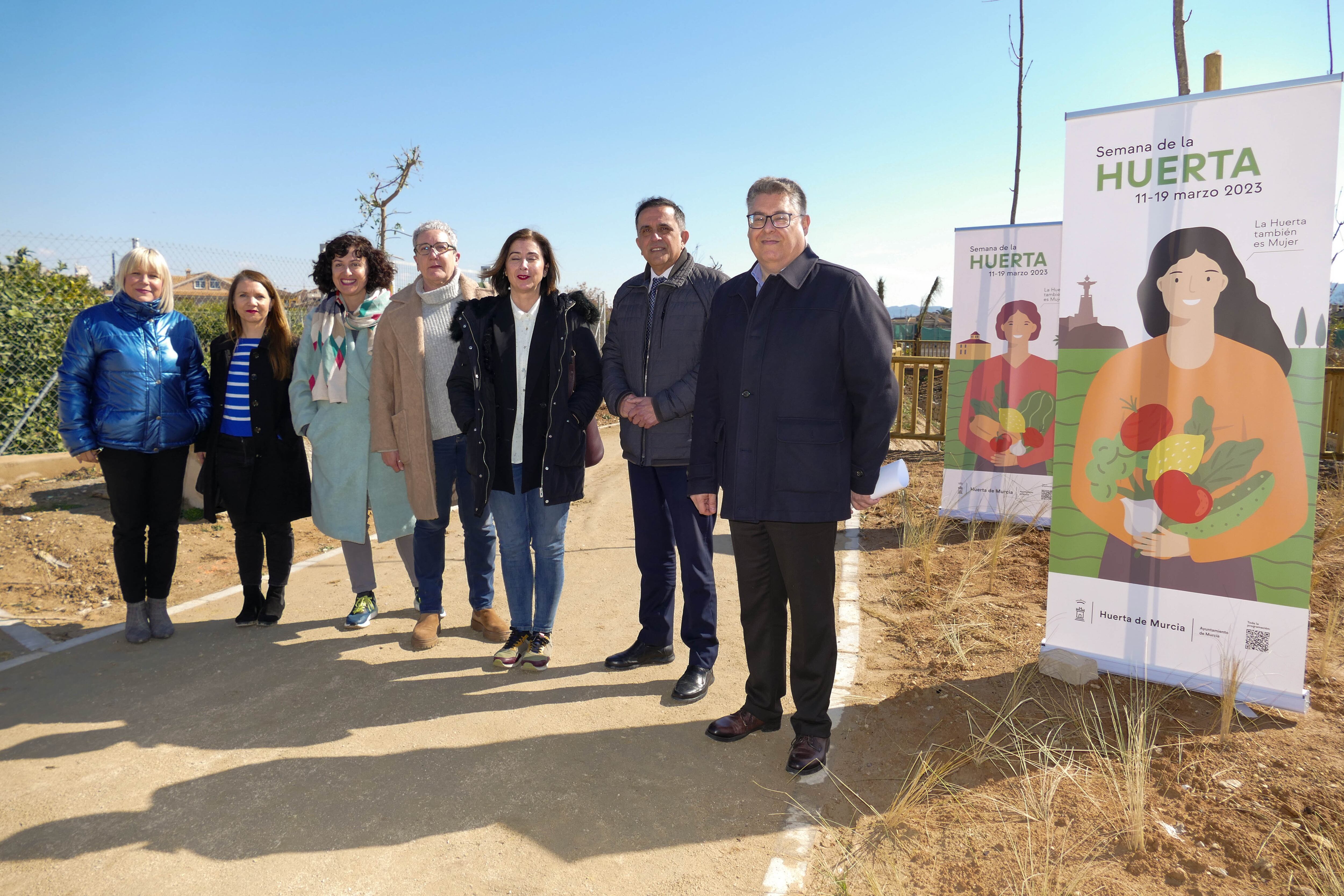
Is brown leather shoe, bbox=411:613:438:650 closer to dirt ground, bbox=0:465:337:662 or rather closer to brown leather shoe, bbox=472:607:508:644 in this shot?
brown leather shoe, bbox=472:607:508:644

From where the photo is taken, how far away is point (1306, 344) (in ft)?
11.0

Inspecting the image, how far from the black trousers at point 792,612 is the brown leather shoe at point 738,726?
0.04 meters

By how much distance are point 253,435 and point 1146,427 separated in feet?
15.8

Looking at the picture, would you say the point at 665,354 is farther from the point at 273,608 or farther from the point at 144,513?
the point at 144,513

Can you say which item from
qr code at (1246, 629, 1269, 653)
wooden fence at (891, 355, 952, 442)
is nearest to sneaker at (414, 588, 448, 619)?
qr code at (1246, 629, 1269, 653)

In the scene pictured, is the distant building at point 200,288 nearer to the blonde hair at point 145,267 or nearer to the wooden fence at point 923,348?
the blonde hair at point 145,267

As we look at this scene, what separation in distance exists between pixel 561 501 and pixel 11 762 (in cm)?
249

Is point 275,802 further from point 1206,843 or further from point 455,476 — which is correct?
point 1206,843

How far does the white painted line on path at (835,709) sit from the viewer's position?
250 cm

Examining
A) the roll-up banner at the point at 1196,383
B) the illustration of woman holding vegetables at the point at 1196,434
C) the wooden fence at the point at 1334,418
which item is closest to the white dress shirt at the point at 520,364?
the roll-up banner at the point at 1196,383

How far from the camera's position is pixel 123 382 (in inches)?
170

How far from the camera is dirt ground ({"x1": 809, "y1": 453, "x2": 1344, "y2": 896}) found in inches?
97.5

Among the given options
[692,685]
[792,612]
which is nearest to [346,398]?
[692,685]

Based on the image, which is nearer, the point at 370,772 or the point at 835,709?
the point at 370,772
